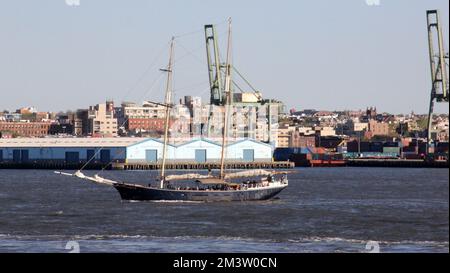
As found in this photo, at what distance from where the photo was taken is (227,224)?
116 ft

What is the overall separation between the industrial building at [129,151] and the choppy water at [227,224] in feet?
234

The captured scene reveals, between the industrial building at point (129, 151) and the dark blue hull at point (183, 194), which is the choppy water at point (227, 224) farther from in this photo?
the industrial building at point (129, 151)

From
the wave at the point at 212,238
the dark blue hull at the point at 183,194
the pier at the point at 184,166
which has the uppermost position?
the pier at the point at 184,166

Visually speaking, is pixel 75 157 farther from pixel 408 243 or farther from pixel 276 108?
pixel 408 243

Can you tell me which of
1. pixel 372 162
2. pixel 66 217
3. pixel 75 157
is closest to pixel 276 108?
pixel 372 162

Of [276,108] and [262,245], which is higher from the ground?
[276,108]

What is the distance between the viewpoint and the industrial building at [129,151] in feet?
420

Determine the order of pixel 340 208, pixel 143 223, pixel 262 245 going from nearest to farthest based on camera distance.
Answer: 1. pixel 262 245
2. pixel 143 223
3. pixel 340 208

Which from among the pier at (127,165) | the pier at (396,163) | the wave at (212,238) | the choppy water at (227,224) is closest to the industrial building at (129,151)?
the pier at (127,165)

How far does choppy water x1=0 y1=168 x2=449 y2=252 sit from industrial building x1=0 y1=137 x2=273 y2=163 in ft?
234

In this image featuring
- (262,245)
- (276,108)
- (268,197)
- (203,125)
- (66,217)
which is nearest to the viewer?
(262,245)

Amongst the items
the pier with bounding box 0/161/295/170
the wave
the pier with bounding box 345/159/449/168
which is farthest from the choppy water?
the pier with bounding box 345/159/449/168
